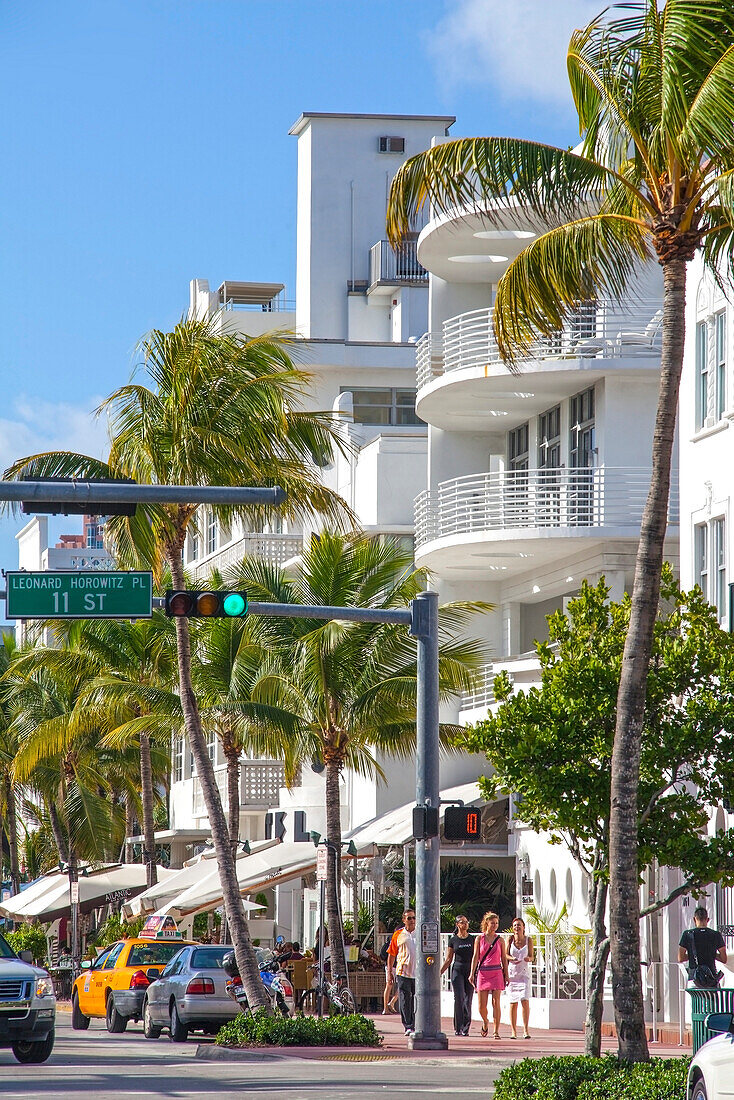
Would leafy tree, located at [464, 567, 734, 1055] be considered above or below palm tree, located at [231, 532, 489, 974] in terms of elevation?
below

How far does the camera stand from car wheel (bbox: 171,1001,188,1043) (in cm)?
2509

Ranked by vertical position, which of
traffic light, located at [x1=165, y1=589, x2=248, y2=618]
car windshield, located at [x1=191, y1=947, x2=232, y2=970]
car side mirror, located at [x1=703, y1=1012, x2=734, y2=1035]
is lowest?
car windshield, located at [x1=191, y1=947, x2=232, y2=970]

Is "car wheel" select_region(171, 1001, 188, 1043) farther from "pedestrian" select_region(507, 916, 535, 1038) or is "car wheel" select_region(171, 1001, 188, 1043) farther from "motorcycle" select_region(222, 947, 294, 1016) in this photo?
"pedestrian" select_region(507, 916, 535, 1038)

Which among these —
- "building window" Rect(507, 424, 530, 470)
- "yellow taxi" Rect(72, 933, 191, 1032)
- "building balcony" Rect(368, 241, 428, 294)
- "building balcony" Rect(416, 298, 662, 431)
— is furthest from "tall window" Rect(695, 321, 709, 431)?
"building balcony" Rect(368, 241, 428, 294)

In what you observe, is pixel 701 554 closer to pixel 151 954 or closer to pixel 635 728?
pixel 151 954

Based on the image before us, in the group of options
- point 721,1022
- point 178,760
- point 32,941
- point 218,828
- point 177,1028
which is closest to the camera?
point 721,1022

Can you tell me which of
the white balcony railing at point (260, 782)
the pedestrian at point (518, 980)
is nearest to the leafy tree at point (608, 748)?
the pedestrian at point (518, 980)

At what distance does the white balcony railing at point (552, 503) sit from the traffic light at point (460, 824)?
11152 millimetres

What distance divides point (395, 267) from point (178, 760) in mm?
17649

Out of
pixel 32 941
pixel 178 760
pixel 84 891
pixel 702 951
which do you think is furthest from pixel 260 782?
pixel 702 951

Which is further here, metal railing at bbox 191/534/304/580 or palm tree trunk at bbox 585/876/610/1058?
metal railing at bbox 191/534/304/580

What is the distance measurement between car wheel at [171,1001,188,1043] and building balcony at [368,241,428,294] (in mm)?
31611

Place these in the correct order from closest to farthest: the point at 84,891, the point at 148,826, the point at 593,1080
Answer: the point at 593,1080, the point at 148,826, the point at 84,891

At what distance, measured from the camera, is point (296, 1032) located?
881 inches
